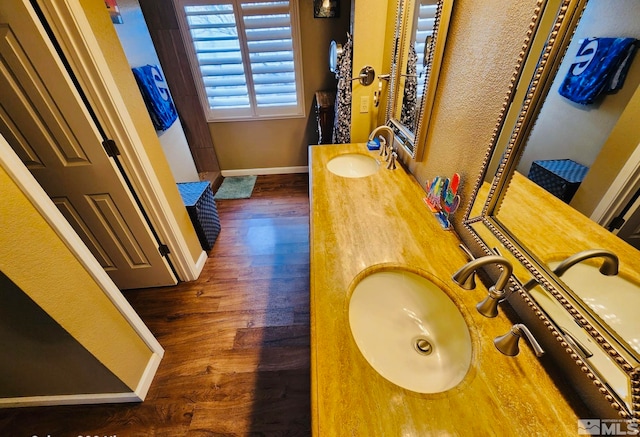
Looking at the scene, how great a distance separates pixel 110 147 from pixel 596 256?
190 centimetres

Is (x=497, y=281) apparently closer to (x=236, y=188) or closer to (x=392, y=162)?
(x=392, y=162)

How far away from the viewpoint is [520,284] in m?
0.65

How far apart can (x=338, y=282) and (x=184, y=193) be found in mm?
1833

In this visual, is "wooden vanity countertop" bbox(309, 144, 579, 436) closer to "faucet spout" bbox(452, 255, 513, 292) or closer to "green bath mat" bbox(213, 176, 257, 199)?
"faucet spout" bbox(452, 255, 513, 292)

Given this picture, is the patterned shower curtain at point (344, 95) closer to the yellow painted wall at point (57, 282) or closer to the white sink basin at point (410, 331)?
the white sink basin at point (410, 331)

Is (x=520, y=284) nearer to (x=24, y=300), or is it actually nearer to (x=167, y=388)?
(x=24, y=300)

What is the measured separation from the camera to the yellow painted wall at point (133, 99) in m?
1.16

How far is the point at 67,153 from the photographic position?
1.30m

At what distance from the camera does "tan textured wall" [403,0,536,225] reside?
2.22 feet

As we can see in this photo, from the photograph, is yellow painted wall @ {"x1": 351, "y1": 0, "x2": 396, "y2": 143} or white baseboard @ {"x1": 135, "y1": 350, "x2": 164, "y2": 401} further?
yellow painted wall @ {"x1": 351, "y1": 0, "x2": 396, "y2": 143}

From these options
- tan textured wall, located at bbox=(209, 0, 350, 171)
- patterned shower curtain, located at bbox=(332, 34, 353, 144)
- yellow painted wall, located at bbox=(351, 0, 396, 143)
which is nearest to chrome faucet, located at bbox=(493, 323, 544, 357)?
yellow painted wall, located at bbox=(351, 0, 396, 143)

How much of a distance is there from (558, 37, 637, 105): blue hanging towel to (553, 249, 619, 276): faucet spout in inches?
11.8

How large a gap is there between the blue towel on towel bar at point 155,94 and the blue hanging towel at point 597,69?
2.67 meters

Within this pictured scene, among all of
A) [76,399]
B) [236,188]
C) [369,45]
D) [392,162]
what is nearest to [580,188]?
[392,162]
